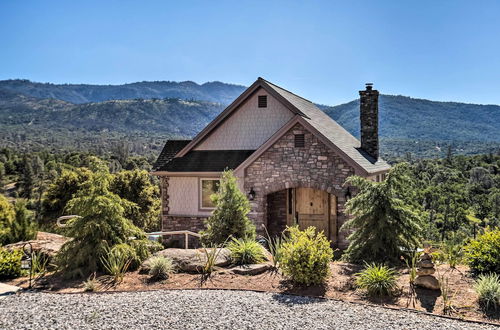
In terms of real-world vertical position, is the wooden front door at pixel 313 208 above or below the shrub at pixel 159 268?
above

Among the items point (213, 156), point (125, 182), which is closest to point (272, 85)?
point (213, 156)

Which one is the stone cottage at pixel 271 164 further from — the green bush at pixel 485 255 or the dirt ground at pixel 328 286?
the dirt ground at pixel 328 286

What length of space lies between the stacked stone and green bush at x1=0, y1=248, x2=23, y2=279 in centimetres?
811

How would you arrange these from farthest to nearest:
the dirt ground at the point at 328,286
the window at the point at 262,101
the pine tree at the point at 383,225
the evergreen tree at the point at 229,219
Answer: the window at the point at 262,101 < the evergreen tree at the point at 229,219 < the pine tree at the point at 383,225 < the dirt ground at the point at 328,286

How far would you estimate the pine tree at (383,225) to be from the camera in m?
9.30

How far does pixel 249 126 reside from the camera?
17500 millimetres

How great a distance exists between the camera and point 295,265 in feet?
25.1

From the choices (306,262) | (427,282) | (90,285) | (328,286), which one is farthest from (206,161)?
(427,282)

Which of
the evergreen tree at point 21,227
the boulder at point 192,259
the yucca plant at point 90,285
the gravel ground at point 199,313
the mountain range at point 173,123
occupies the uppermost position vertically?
the mountain range at point 173,123

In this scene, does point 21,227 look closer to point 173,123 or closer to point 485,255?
point 485,255

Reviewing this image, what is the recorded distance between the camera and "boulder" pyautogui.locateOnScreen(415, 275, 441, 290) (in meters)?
7.29

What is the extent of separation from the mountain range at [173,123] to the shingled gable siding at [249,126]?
59226 mm

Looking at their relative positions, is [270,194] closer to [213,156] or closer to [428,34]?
[213,156]

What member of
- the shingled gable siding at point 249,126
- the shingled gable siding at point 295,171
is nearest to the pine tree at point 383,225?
the shingled gable siding at point 295,171
